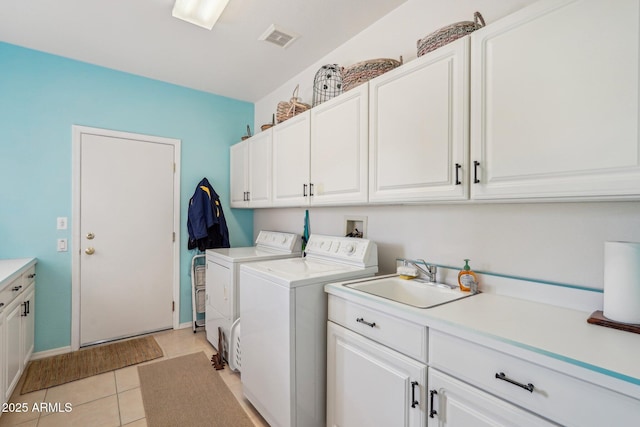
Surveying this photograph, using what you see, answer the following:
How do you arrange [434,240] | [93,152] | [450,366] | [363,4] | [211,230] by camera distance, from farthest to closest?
[211,230] → [93,152] → [363,4] → [434,240] → [450,366]

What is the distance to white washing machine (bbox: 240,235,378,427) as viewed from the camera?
1.62m

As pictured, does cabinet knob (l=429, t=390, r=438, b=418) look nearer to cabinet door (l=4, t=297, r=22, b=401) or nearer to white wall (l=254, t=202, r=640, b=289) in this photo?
white wall (l=254, t=202, r=640, b=289)

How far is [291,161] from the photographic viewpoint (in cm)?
252

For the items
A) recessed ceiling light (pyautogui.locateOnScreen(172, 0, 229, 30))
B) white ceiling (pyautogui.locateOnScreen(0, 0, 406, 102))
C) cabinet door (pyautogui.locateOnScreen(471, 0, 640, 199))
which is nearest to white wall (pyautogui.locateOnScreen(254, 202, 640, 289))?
cabinet door (pyautogui.locateOnScreen(471, 0, 640, 199))

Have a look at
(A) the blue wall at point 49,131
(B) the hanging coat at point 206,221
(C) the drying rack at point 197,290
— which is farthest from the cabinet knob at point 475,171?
(A) the blue wall at point 49,131

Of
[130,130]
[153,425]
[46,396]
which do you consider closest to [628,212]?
[153,425]

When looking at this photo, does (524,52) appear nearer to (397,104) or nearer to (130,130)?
(397,104)

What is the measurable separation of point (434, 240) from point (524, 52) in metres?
1.03

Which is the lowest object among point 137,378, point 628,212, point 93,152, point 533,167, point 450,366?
point 137,378

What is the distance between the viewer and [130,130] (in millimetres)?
→ 3020

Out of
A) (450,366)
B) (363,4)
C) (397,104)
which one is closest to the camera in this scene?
(450,366)

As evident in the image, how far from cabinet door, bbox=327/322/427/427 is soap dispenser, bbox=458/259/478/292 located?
542 mm

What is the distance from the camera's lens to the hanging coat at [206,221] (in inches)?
127

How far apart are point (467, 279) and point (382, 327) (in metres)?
0.54
